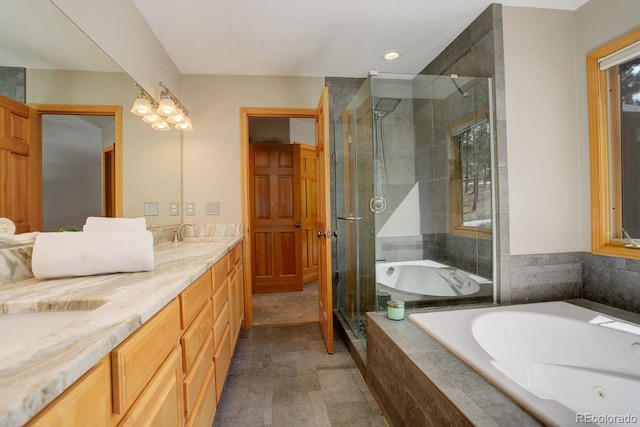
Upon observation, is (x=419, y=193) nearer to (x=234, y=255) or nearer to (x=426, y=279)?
(x=426, y=279)

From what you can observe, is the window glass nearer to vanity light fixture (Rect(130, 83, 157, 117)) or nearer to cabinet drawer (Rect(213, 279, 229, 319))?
cabinet drawer (Rect(213, 279, 229, 319))

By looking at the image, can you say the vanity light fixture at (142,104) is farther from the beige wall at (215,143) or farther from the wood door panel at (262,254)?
the wood door panel at (262,254)

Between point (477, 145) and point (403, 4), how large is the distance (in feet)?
3.42

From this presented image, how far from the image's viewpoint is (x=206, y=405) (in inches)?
47.2

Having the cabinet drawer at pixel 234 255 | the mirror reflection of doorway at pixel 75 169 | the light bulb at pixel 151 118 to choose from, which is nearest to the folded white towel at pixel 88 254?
the mirror reflection of doorway at pixel 75 169

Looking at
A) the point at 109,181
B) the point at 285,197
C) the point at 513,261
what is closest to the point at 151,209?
the point at 109,181

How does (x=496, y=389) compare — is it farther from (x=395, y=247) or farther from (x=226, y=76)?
(x=226, y=76)

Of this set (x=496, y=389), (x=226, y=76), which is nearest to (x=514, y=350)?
(x=496, y=389)

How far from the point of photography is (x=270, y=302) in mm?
3277

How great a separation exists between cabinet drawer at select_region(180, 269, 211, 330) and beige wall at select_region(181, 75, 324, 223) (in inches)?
51.8

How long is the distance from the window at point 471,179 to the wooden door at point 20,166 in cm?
230

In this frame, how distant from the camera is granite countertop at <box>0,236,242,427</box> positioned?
0.36 m

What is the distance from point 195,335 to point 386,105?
1905 millimetres

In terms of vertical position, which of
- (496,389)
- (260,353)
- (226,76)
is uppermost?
(226,76)
